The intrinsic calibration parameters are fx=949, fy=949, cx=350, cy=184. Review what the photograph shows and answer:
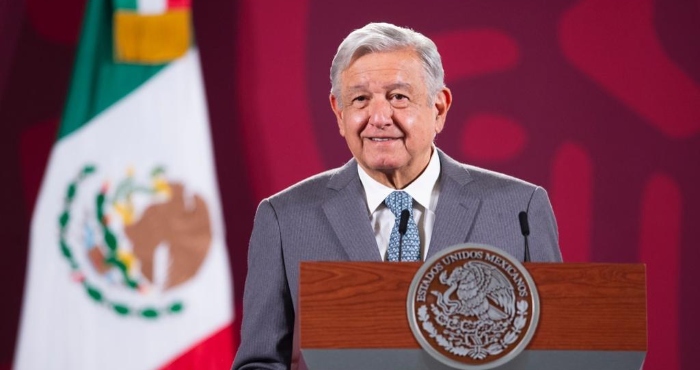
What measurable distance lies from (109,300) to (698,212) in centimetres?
216

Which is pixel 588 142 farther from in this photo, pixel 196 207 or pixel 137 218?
pixel 137 218

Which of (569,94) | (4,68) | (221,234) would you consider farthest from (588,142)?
(4,68)

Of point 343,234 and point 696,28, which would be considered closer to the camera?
point 343,234

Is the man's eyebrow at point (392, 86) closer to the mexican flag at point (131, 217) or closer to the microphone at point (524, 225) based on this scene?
the microphone at point (524, 225)

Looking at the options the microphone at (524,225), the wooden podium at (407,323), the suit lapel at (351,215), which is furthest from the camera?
the suit lapel at (351,215)

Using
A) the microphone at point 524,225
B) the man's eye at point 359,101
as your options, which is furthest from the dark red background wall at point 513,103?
the microphone at point 524,225

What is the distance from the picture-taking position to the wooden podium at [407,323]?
1.36 m

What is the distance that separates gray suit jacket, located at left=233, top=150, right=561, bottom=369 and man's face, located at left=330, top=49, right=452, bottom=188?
0.08m

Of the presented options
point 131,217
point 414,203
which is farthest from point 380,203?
point 131,217

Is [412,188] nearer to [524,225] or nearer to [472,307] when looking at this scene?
[524,225]

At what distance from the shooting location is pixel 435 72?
6.55 ft

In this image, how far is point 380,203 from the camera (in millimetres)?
1970

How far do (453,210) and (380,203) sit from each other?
6.2 inches

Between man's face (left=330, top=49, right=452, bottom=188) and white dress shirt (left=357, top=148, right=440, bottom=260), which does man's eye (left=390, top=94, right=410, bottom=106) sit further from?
white dress shirt (left=357, top=148, right=440, bottom=260)
